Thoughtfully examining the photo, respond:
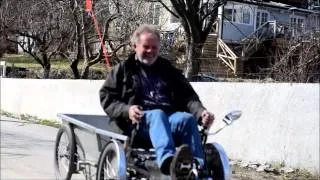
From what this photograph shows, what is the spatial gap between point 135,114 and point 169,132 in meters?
0.35

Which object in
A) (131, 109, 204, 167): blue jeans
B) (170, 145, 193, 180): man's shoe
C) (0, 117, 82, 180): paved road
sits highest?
(131, 109, 204, 167): blue jeans

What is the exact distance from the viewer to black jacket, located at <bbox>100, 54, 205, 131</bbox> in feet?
18.9

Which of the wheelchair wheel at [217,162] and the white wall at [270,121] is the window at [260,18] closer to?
the white wall at [270,121]

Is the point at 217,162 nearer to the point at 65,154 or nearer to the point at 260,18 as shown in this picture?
the point at 65,154

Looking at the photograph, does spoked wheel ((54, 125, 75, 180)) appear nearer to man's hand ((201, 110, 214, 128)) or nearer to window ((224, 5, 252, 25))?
man's hand ((201, 110, 214, 128))

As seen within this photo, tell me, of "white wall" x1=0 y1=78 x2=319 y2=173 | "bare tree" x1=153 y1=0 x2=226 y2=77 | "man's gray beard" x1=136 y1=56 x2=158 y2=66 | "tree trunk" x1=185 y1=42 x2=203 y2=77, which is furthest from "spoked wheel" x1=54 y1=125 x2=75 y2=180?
"bare tree" x1=153 y1=0 x2=226 y2=77

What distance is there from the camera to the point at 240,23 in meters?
43.4

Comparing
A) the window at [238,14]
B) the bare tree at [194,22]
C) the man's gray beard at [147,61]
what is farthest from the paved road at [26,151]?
the window at [238,14]

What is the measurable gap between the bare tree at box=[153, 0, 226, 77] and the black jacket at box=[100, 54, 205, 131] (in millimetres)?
8984

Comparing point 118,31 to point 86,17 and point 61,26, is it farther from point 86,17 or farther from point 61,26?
point 61,26

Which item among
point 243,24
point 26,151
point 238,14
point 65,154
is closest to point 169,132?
point 65,154

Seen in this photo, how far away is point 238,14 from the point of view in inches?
1613

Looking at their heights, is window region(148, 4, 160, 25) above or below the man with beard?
above

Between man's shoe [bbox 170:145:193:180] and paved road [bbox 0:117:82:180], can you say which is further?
paved road [bbox 0:117:82:180]
